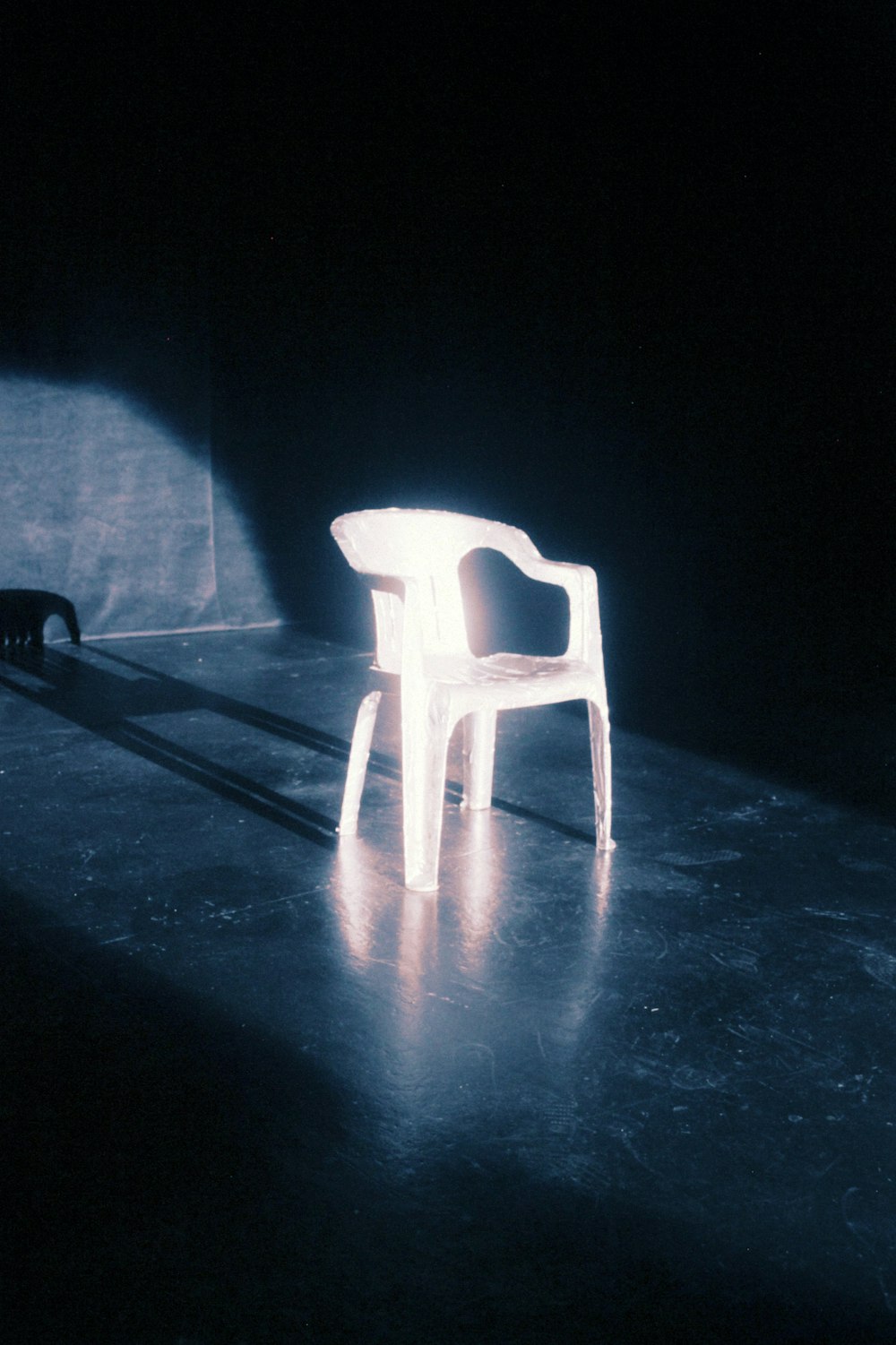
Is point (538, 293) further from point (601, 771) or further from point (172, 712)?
point (601, 771)

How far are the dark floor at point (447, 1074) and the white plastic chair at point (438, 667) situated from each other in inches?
5.6

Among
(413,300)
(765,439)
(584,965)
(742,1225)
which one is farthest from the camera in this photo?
(413,300)

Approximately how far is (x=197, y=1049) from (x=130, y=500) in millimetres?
4972

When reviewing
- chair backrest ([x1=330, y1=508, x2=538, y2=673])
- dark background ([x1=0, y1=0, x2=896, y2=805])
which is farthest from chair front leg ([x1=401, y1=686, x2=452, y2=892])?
dark background ([x1=0, y1=0, x2=896, y2=805])

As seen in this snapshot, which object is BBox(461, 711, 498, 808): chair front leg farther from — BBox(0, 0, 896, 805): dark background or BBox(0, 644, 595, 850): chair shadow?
BBox(0, 0, 896, 805): dark background

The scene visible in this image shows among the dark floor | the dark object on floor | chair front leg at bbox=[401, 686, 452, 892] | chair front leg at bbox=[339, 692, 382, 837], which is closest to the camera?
the dark floor

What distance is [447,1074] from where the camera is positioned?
1.70 m

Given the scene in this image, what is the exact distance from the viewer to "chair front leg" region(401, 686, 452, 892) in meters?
2.39

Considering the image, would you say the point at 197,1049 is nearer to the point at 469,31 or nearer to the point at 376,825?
the point at 376,825

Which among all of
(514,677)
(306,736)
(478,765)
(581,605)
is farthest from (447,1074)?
(306,736)

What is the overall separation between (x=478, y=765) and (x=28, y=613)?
336cm

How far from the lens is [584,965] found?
210 cm

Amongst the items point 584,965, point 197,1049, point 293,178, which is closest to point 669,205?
point 293,178

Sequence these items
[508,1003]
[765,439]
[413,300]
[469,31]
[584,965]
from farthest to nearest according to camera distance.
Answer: [413,300], [469,31], [765,439], [584,965], [508,1003]
